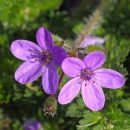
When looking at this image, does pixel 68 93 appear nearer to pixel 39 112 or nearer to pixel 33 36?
pixel 39 112

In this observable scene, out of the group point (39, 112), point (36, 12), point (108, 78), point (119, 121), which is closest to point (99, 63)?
point (108, 78)

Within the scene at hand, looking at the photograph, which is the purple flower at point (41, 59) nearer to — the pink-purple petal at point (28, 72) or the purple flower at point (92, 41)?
the pink-purple petal at point (28, 72)

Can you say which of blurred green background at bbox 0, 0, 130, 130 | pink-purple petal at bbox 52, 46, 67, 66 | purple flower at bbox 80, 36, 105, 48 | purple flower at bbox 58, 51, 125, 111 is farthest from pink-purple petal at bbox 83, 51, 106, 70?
purple flower at bbox 80, 36, 105, 48

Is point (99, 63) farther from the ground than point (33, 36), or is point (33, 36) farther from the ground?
point (33, 36)

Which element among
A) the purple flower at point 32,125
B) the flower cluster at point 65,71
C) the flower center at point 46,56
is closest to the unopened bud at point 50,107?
the flower cluster at point 65,71

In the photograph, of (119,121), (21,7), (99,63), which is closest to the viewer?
(99,63)

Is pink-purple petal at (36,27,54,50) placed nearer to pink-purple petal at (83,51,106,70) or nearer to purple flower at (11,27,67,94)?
purple flower at (11,27,67,94)

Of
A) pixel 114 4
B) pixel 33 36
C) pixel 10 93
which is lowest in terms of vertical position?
pixel 10 93
